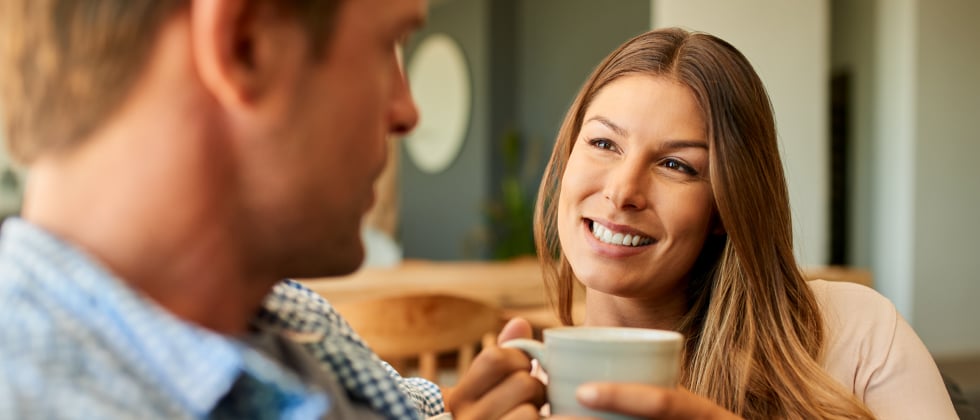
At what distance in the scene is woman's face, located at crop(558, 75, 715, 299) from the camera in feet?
3.97

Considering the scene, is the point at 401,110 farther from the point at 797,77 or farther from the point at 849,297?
the point at 797,77

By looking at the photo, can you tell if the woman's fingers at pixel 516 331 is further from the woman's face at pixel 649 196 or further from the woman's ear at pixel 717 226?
the woman's ear at pixel 717 226

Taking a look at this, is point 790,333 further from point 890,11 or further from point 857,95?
point 857,95

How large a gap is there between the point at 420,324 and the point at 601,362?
1368 millimetres

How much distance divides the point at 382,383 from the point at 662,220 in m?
0.67

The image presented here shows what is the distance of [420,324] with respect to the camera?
2.00 metres

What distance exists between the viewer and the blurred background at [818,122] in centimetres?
476

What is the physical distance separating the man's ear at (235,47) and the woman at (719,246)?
0.78 m

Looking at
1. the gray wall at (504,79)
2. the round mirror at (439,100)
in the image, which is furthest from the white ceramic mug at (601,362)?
the round mirror at (439,100)

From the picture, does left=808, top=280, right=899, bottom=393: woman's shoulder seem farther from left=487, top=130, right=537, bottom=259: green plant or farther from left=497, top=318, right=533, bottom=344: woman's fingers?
left=487, top=130, right=537, bottom=259: green plant

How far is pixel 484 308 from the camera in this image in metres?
2.13

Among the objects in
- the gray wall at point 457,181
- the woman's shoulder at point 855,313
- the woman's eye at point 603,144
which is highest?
the woman's eye at point 603,144

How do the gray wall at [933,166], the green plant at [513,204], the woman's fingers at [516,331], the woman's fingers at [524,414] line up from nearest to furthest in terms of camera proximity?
1. the woman's fingers at [524,414]
2. the woman's fingers at [516,331]
3. the gray wall at [933,166]
4. the green plant at [513,204]

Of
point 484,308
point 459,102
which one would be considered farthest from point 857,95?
point 484,308
